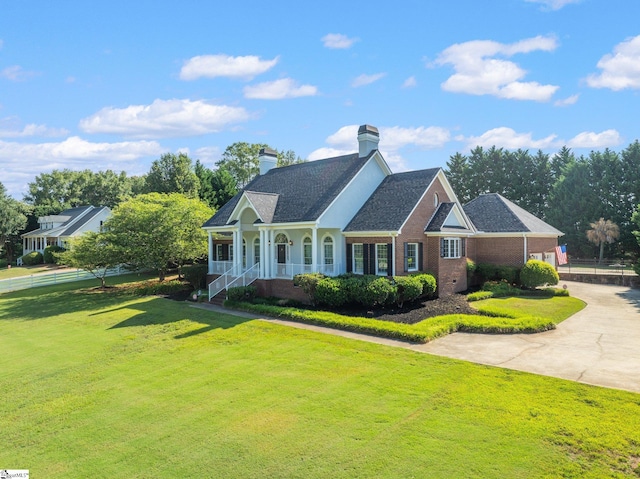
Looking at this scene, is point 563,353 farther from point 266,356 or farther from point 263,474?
point 263,474

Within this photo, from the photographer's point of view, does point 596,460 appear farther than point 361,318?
No

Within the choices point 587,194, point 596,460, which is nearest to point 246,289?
point 596,460

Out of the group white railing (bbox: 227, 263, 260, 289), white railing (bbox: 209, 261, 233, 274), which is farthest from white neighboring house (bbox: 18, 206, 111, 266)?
white railing (bbox: 227, 263, 260, 289)

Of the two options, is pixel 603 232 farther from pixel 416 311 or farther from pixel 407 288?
pixel 416 311

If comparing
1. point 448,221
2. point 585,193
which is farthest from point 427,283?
point 585,193

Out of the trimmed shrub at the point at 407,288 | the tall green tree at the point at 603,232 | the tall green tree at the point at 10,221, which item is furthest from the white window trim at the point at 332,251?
the tall green tree at the point at 10,221

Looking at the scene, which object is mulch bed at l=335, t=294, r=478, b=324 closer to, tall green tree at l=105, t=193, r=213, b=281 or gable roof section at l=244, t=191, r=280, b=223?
gable roof section at l=244, t=191, r=280, b=223
